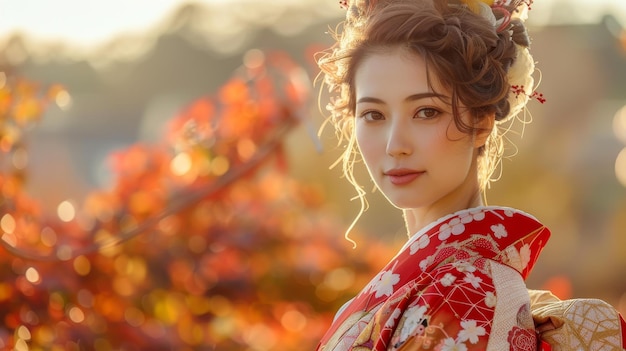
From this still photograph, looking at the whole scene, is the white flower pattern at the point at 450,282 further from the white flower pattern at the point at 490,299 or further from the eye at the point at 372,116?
the eye at the point at 372,116

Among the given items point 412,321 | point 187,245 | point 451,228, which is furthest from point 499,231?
point 187,245

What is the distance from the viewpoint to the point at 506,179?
1404 cm

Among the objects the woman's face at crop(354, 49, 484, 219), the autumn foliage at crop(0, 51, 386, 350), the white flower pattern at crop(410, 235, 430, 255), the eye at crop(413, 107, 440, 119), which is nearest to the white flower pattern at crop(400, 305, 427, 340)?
the white flower pattern at crop(410, 235, 430, 255)

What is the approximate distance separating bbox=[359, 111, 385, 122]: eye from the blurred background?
472mm

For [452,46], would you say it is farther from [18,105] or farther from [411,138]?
[18,105]

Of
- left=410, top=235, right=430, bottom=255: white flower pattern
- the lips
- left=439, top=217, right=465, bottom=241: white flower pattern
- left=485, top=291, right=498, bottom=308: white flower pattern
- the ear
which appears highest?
the ear

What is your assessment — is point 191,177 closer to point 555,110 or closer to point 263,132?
point 263,132

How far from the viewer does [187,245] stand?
13.7ft

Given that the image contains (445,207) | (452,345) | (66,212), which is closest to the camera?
(452,345)

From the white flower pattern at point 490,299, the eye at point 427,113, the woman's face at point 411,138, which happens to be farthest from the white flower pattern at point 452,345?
the eye at point 427,113

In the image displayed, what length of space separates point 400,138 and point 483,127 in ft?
0.71

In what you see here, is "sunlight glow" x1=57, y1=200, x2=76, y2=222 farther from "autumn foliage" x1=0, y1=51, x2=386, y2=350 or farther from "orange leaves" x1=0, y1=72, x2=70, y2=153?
"orange leaves" x1=0, y1=72, x2=70, y2=153

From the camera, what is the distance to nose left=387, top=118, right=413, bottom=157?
2314mm

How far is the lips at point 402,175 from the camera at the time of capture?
2.36m
